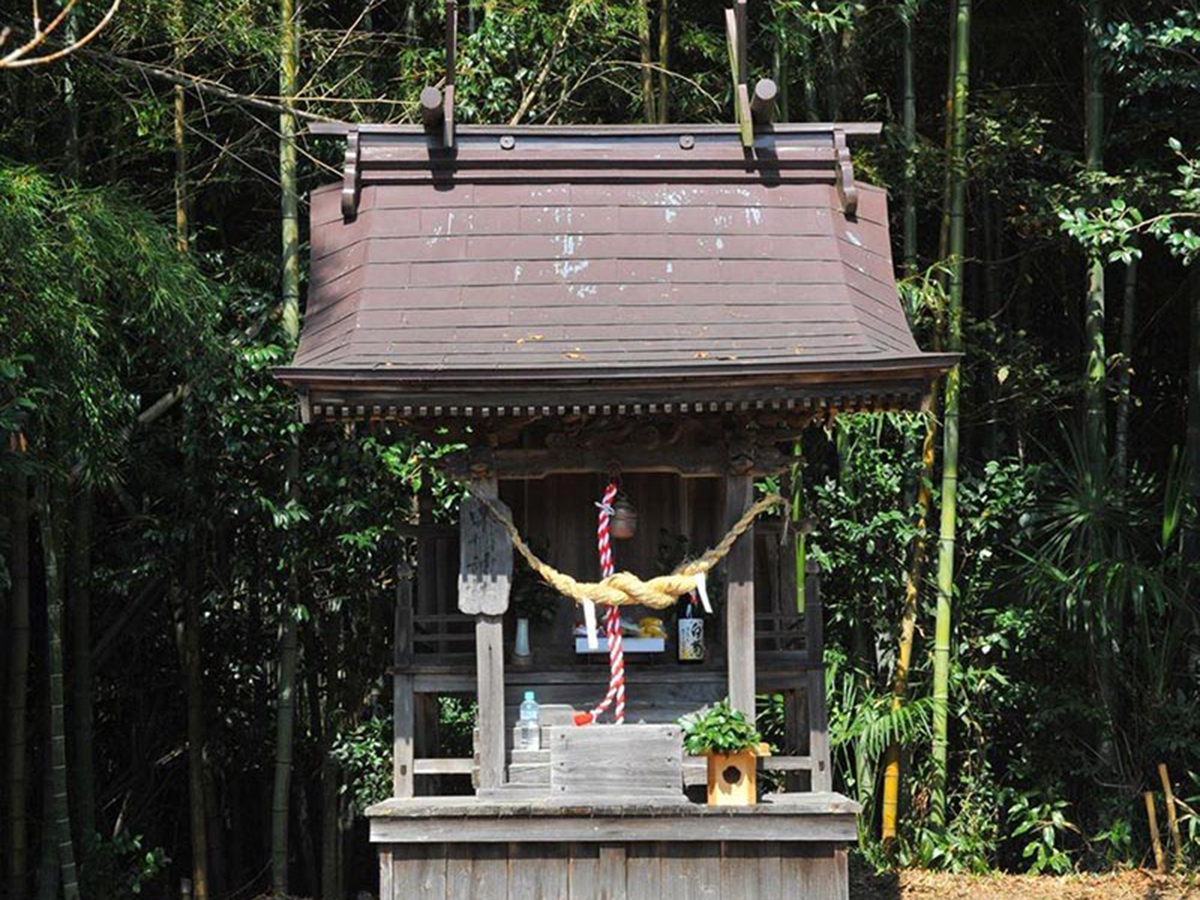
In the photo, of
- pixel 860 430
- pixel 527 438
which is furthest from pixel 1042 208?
pixel 527 438

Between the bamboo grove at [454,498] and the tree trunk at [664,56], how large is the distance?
42 millimetres

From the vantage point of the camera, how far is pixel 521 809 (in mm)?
6504

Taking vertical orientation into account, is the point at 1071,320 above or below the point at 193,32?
below

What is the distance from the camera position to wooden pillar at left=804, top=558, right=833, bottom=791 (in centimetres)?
692

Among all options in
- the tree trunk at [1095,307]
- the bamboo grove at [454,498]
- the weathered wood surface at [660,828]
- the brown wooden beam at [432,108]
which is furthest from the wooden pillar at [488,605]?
the tree trunk at [1095,307]

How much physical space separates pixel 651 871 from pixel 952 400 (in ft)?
10.3

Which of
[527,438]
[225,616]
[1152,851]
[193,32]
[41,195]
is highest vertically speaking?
[193,32]

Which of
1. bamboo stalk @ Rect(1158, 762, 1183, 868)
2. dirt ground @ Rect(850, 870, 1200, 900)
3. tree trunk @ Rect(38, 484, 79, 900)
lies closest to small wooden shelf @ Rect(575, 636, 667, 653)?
dirt ground @ Rect(850, 870, 1200, 900)

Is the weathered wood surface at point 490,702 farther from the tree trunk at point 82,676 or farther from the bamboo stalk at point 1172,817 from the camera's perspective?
the bamboo stalk at point 1172,817

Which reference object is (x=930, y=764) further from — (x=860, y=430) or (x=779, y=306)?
(x=779, y=306)

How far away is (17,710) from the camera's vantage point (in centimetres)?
800

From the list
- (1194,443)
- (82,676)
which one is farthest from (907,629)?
(82,676)

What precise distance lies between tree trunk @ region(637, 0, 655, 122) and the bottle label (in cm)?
296

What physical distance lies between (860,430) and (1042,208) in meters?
1.41
